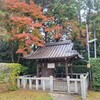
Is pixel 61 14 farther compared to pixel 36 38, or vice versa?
pixel 61 14

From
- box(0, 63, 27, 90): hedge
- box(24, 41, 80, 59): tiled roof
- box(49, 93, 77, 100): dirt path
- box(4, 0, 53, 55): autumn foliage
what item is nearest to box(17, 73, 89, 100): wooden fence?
box(49, 93, 77, 100): dirt path

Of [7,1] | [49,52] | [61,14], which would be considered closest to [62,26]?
[61,14]

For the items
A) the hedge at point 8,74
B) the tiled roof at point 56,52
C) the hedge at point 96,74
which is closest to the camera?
the hedge at point 8,74

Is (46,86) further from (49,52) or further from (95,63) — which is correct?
(95,63)

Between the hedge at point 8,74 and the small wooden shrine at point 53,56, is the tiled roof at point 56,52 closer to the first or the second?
the small wooden shrine at point 53,56

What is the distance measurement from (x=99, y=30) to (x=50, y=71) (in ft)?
29.2

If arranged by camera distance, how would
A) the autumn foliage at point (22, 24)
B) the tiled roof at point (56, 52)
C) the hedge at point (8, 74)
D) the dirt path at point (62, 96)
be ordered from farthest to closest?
the autumn foliage at point (22, 24)
the tiled roof at point (56, 52)
the hedge at point (8, 74)
the dirt path at point (62, 96)

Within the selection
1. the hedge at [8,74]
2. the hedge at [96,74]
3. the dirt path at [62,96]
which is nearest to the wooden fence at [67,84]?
the dirt path at [62,96]

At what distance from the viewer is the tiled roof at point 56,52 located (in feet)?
44.7

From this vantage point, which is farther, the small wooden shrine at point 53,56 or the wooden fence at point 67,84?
the small wooden shrine at point 53,56

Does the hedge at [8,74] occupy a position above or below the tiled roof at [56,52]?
below

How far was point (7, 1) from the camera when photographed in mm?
15734

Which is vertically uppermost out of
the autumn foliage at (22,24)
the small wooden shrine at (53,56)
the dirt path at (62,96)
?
the autumn foliage at (22,24)

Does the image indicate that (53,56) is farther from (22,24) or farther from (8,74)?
(22,24)
